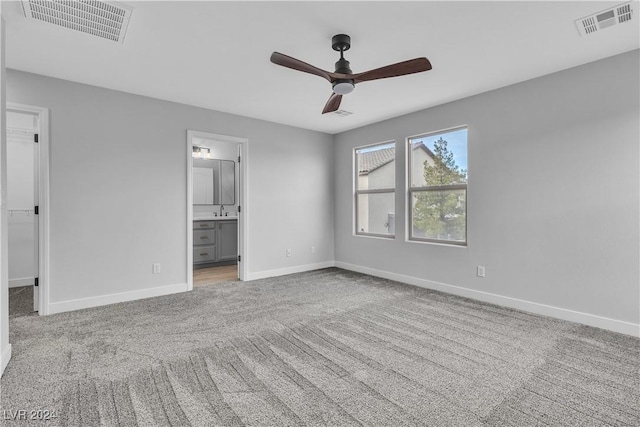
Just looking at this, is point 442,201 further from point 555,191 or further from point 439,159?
point 555,191

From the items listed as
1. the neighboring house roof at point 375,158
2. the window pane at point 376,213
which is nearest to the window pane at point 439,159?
the neighboring house roof at point 375,158

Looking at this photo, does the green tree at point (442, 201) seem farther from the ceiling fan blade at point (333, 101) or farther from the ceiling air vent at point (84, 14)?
the ceiling air vent at point (84, 14)

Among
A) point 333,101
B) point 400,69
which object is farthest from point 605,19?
point 333,101

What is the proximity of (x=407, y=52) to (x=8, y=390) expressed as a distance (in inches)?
146

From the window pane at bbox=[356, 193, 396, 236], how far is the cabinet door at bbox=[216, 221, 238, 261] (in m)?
2.51

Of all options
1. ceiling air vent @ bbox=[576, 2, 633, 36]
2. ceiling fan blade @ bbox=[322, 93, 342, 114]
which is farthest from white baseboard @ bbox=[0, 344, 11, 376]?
ceiling air vent @ bbox=[576, 2, 633, 36]

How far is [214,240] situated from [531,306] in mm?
5077

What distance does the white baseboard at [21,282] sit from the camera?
4398mm

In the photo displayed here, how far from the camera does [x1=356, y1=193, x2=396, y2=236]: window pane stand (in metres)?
5.04

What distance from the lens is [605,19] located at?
229 centimetres

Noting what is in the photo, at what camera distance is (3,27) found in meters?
2.30

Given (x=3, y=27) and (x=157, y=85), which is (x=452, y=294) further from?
(x=3, y=27)

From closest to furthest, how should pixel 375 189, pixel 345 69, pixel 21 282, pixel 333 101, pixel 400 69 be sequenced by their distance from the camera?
pixel 400 69 < pixel 345 69 < pixel 333 101 < pixel 21 282 < pixel 375 189

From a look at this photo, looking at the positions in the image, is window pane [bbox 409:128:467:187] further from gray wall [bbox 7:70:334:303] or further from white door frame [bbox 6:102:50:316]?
white door frame [bbox 6:102:50:316]
